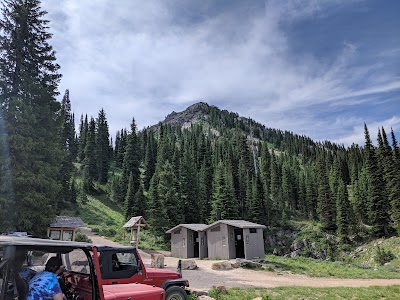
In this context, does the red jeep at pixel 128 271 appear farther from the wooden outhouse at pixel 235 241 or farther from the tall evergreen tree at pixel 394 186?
the tall evergreen tree at pixel 394 186

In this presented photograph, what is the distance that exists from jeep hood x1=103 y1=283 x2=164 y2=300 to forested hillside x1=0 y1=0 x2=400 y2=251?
15829mm

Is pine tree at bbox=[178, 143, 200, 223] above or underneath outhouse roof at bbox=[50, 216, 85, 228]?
above

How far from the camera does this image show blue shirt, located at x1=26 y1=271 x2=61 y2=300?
407 centimetres

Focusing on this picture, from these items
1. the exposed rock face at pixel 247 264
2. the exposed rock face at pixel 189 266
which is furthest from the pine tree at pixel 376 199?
the exposed rock face at pixel 189 266

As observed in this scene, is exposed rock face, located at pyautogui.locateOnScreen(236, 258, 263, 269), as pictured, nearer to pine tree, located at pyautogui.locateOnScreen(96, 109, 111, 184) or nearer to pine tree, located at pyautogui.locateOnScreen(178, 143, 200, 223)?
pine tree, located at pyautogui.locateOnScreen(178, 143, 200, 223)

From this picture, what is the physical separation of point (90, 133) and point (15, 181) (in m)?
66.3

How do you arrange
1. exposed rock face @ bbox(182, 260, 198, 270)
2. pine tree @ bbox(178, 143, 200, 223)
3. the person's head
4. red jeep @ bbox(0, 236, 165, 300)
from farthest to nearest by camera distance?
pine tree @ bbox(178, 143, 200, 223) → exposed rock face @ bbox(182, 260, 198, 270) → the person's head → red jeep @ bbox(0, 236, 165, 300)

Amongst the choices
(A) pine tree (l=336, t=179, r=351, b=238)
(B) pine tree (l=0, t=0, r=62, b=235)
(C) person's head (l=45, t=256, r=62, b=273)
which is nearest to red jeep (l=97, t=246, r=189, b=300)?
(C) person's head (l=45, t=256, r=62, b=273)

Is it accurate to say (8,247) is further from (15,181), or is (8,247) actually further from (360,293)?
(15,181)

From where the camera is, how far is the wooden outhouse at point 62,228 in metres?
21.2

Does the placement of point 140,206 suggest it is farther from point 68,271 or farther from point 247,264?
point 68,271

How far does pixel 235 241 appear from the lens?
98.8 ft

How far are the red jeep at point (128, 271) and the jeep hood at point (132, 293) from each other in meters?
1.81

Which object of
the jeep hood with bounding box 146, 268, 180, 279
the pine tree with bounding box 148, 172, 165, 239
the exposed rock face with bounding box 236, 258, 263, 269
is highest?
the pine tree with bounding box 148, 172, 165, 239
